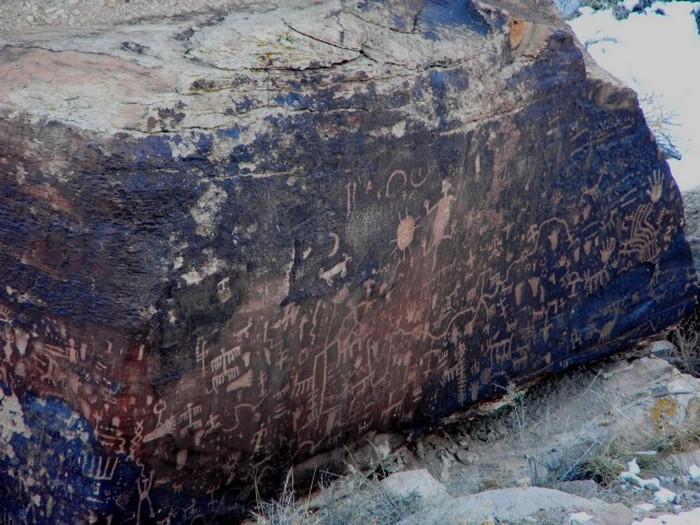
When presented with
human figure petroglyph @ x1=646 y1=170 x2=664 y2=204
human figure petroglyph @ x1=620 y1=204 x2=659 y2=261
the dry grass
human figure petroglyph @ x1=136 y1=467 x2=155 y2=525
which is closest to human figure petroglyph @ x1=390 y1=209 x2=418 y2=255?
the dry grass

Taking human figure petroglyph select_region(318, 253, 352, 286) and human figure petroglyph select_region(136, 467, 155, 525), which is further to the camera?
human figure petroglyph select_region(318, 253, 352, 286)

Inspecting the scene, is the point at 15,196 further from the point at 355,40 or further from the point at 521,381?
the point at 521,381

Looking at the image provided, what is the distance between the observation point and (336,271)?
2.90 m

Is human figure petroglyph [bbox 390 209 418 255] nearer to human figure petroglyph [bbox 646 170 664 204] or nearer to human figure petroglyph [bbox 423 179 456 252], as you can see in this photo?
human figure petroglyph [bbox 423 179 456 252]

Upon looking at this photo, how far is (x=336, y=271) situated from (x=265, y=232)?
288 mm

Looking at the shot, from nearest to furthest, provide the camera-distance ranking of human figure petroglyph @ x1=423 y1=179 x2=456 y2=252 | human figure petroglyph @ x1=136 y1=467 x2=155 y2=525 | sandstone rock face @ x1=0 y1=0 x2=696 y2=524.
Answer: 1. sandstone rock face @ x1=0 y1=0 x2=696 y2=524
2. human figure petroglyph @ x1=136 y1=467 x2=155 y2=525
3. human figure petroglyph @ x1=423 y1=179 x2=456 y2=252

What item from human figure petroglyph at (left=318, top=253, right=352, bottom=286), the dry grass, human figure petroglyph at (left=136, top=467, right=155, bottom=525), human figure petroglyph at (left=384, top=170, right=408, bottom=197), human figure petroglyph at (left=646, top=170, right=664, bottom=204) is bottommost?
the dry grass

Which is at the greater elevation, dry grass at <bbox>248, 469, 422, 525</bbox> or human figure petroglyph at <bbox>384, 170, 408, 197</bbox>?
human figure petroglyph at <bbox>384, 170, 408, 197</bbox>

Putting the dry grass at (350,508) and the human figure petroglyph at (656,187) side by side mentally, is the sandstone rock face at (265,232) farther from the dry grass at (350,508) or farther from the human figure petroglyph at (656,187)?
the human figure petroglyph at (656,187)

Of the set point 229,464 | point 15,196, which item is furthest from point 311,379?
point 15,196

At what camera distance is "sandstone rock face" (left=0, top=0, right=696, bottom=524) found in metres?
2.53

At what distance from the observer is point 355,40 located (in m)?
3.08

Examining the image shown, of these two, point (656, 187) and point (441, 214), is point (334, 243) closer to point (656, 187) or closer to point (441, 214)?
point (441, 214)

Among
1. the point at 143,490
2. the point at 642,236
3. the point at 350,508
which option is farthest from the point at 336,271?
the point at 642,236
